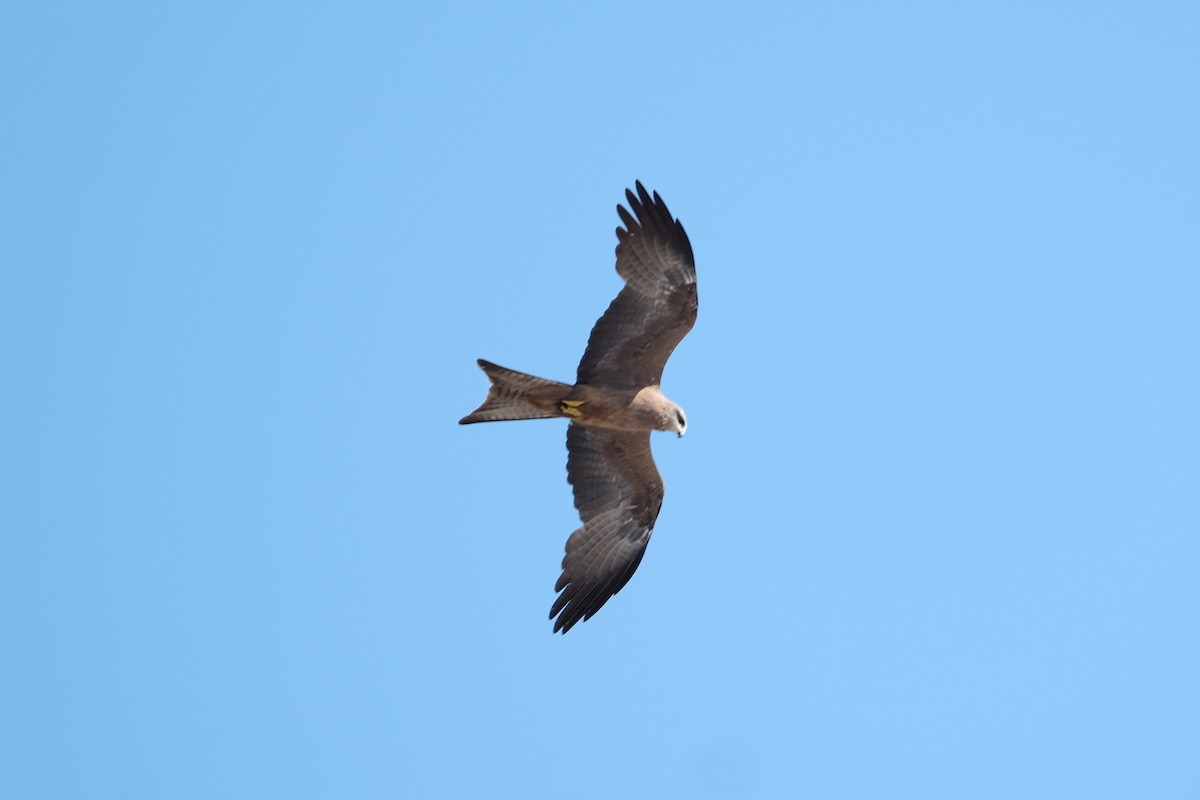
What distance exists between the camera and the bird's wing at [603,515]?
51.6ft

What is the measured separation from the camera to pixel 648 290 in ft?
48.4

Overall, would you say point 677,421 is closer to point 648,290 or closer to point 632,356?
point 632,356

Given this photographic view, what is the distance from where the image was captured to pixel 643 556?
15914 millimetres

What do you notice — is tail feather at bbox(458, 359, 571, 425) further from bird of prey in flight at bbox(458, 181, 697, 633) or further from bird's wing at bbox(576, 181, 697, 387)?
bird's wing at bbox(576, 181, 697, 387)

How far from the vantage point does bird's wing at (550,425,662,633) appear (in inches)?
619

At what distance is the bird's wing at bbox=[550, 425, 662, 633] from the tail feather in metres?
0.94

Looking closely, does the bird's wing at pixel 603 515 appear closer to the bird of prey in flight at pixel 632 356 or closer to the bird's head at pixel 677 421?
the bird of prey in flight at pixel 632 356

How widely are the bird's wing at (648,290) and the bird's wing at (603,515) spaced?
1.11m

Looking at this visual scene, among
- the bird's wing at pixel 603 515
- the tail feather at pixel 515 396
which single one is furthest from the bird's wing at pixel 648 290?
the bird's wing at pixel 603 515

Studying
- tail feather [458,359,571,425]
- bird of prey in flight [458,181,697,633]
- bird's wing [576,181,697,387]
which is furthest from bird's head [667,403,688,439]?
tail feather [458,359,571,425]

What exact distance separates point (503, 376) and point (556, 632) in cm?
276

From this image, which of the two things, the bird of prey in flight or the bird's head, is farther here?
the bird's head

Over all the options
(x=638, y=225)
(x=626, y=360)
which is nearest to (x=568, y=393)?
(x=626, y=360)

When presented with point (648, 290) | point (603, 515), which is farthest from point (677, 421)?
point (603, 515)
